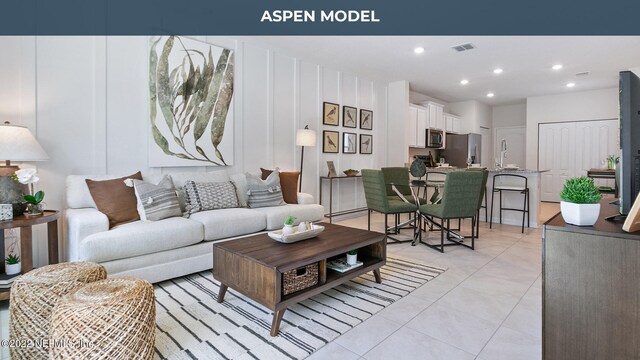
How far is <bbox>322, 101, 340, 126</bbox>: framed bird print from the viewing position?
18.0 ft

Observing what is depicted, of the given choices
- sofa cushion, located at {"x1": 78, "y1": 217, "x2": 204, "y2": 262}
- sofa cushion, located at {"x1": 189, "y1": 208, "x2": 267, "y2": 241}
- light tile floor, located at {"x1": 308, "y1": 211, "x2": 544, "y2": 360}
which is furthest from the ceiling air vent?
sofa cushion, located at {"x1": 78, "y1": 217, "x2": 204, "y2": 262}

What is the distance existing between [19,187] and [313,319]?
236 cm

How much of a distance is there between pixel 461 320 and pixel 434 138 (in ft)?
19.0

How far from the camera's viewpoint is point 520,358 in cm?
171

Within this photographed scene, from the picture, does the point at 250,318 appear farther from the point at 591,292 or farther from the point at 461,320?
the point at 591,292

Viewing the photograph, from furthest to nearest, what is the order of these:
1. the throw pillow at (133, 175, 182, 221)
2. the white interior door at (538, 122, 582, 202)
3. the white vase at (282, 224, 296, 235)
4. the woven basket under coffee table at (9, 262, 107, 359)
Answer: the white interior door at (538, 122, 582, 202)
the throw pillow at (133, 175, 182, 221)
the white vase at (282, 224, 296, 235)
the woven basket under coffee table at (9, 262, 107, 359)

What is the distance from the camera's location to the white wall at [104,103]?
9.41 ft

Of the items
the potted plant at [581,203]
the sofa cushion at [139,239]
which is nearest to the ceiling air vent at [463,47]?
the potted plant at [581,203]

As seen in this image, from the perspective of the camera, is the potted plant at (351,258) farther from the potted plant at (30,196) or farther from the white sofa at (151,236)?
the potted plant at (30,196)

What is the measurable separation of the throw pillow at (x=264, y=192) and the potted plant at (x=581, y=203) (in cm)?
305

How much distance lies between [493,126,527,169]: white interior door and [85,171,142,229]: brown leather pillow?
31.0 feet

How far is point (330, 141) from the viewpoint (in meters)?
5.62

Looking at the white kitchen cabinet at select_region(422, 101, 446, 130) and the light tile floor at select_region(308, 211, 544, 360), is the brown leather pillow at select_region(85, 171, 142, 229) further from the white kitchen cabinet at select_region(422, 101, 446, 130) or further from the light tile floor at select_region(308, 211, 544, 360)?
the white kitchen cabinet at select_region(422, 101, 446, 130)

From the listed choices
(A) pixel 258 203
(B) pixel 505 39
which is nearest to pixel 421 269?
(A) pixel 258 203
